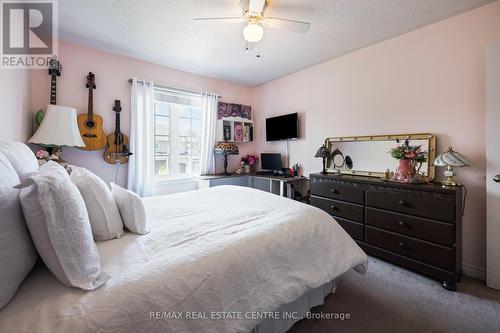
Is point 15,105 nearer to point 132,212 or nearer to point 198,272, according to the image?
point 132,212

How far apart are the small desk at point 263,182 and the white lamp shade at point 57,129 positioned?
171 cm

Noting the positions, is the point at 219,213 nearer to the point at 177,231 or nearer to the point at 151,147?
the point at 177,231

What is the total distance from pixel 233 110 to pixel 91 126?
7.31 feet

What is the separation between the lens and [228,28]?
7.43 feet

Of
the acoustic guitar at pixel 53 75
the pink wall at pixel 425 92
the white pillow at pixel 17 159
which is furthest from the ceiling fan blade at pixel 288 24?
the acoustic guitar at pixel 53 75

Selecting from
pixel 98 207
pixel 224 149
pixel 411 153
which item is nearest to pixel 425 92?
pixel 411 153

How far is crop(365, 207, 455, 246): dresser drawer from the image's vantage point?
1821 mm

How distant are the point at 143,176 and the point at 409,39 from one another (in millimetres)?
3685

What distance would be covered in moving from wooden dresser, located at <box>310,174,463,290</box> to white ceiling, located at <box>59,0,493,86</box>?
5.35ft

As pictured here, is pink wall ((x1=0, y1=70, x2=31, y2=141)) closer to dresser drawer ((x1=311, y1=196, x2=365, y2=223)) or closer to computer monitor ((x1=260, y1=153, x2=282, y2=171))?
dresser drawer ((x1=311, y1=196, x2=365, y2=223))

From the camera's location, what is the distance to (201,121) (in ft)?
12.0

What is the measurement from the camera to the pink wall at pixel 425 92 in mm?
1987

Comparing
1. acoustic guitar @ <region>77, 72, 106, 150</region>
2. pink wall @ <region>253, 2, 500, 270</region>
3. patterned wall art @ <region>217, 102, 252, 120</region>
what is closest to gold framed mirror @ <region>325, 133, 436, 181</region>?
pink wall @ <region>253, 2, 500, 270</region>

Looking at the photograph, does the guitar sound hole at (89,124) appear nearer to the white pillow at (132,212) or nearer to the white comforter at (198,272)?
the white comforter at (198,272)
